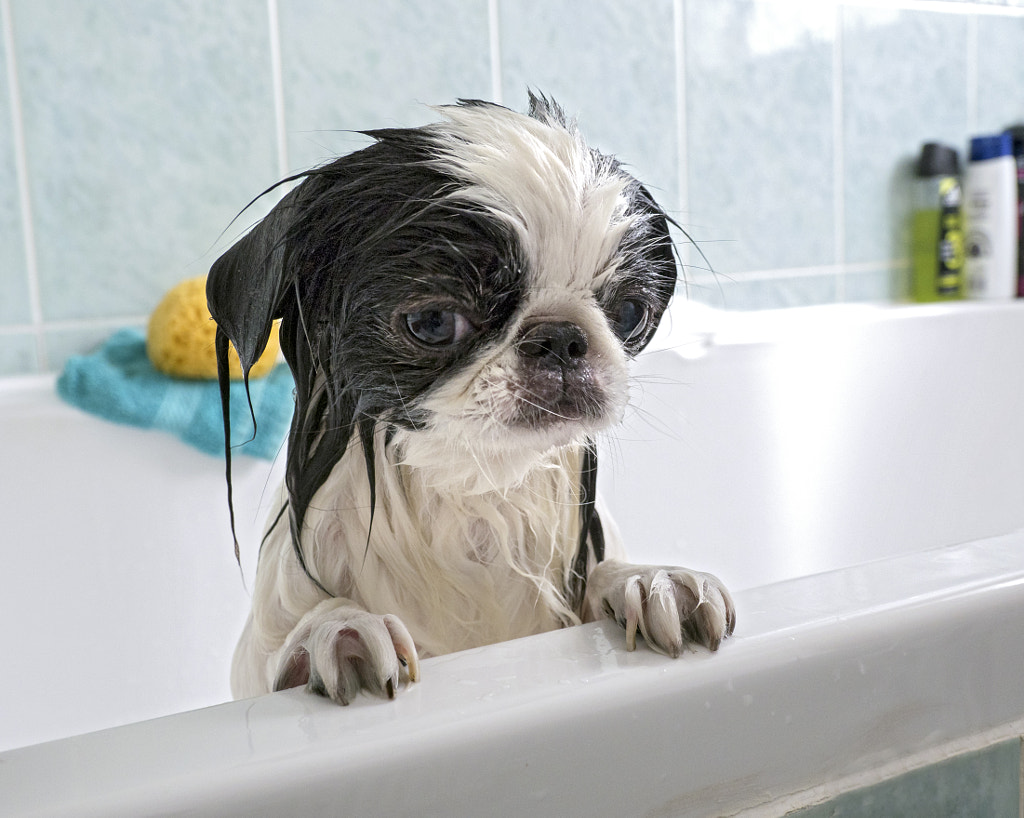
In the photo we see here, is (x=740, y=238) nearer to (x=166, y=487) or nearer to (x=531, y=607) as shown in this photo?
(x=166, y=487)

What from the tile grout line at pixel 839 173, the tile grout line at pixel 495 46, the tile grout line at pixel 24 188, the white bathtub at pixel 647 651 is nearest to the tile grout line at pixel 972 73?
the tile grout line at pixel 839 173

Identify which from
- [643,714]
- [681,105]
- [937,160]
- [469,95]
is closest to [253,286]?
[643,714]

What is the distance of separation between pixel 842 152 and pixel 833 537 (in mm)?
848

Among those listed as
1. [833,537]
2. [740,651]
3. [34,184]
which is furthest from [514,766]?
[833,537]

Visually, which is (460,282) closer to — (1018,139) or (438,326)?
(438,326)

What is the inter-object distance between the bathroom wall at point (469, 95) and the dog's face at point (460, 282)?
0.65 m

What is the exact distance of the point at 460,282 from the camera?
26.0 inches

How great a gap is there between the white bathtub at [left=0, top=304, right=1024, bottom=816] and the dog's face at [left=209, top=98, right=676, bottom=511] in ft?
0.53

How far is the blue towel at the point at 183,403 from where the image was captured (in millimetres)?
1376

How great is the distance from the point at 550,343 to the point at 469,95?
1212mm

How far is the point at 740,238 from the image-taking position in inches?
79.5

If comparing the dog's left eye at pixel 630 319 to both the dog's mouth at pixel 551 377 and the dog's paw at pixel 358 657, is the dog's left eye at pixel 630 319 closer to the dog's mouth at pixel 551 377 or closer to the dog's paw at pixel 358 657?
the dog's mouth at pixel 551 377

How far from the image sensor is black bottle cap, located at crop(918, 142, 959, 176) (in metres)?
2.11

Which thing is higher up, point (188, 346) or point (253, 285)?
point (253, 285)
